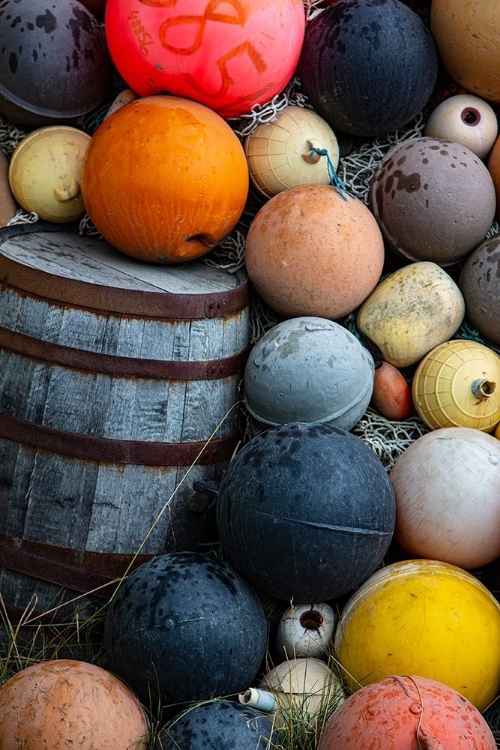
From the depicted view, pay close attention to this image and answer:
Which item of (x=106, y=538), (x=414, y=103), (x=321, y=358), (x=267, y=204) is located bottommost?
(x=106, y=538)

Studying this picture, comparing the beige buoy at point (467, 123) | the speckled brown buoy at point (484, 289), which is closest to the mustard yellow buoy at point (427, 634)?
the speckled brown buoy at point (484, 289)

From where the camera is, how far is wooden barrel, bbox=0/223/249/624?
2895 millimetres

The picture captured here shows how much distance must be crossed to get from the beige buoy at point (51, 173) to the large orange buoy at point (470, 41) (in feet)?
5.25

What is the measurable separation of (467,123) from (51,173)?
1.78 m

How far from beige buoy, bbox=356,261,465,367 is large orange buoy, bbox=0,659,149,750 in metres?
1.67

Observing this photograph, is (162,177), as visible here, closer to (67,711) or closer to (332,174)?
(332,174)

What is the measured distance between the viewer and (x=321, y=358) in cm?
301

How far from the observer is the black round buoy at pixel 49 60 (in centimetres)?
341

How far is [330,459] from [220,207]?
3.63ft

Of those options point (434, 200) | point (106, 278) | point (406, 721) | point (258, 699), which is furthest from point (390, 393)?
point (406, 721)

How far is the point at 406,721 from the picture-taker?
6.84 feet

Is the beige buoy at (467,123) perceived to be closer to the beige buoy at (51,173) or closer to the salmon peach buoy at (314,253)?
the salmon peach buoy at (314,253)

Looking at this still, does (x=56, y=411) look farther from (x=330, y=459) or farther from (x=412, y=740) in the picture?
(x=412, y=740)

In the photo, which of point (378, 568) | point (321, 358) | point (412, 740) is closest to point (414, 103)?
point (321, 358)
